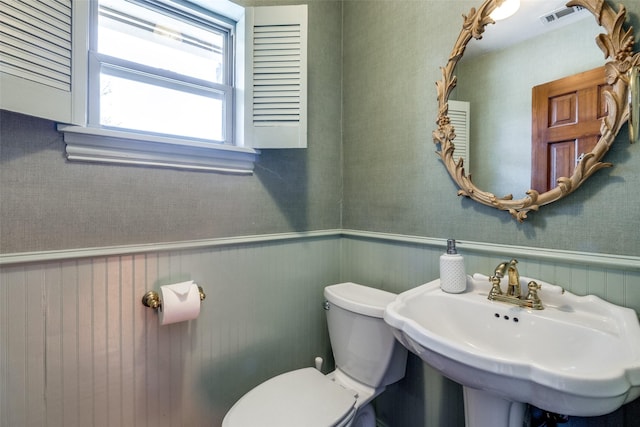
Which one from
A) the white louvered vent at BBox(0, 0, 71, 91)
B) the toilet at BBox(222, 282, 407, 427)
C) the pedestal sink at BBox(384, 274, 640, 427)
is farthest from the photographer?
the toilet at BBox(222, 282, 407, 427)

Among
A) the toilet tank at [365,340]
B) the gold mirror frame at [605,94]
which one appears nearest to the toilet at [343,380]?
the toilet tank at [365,340]

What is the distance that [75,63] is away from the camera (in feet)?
3.14

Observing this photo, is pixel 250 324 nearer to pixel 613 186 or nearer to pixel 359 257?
pixel 359 257

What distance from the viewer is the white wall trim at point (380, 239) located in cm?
88

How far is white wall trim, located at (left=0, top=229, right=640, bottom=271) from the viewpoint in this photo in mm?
877

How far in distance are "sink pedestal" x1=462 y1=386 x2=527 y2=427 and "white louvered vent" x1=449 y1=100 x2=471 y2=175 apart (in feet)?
2.50

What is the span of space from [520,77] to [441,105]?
274 millimetres

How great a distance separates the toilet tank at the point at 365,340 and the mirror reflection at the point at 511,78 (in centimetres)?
66

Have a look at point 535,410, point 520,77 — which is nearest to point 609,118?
point 520,77

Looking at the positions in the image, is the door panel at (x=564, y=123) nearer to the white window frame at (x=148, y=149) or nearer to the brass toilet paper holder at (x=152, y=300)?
the white window frame at (x=148, y=149)

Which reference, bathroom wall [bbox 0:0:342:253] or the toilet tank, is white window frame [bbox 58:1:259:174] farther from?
the toilet tank

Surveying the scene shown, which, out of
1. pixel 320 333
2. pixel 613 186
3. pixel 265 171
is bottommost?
pixel 320 333

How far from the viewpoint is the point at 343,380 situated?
1333 millimetres

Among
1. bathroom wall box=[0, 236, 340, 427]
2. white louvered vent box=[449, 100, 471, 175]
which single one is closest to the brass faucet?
white louvered vent box=[449, 100, 471, 175]
